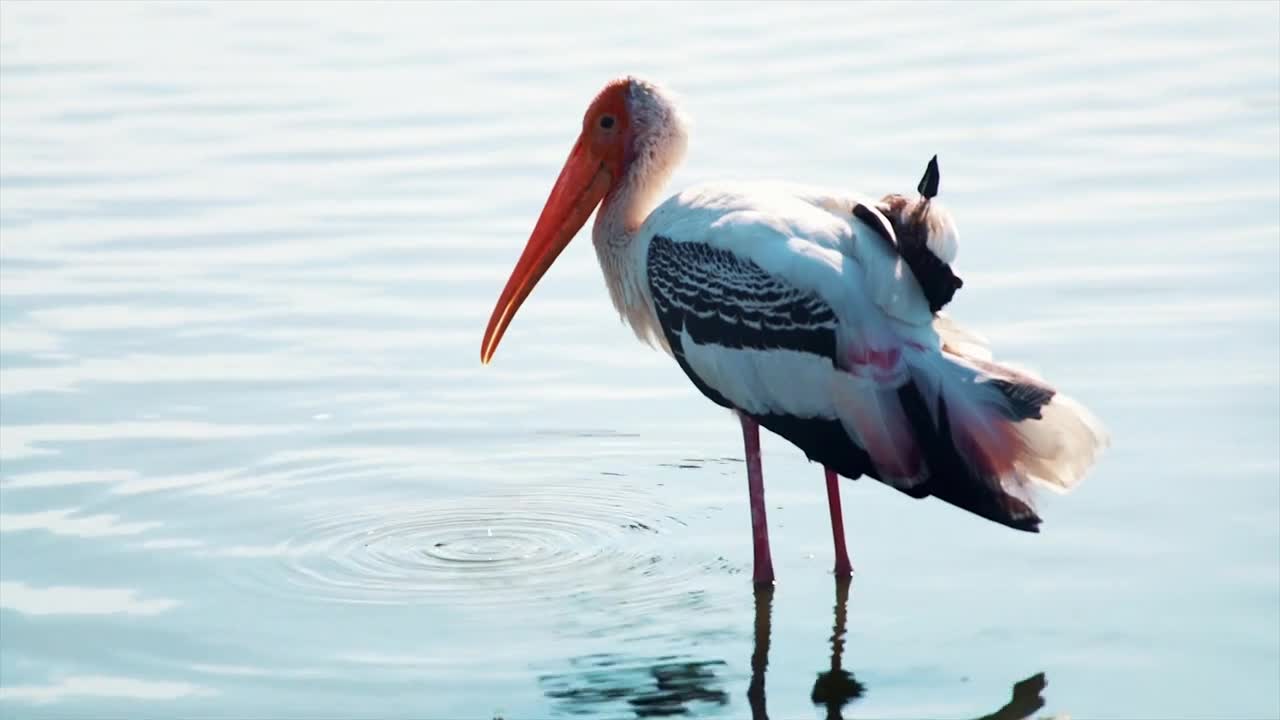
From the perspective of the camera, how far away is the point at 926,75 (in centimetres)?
1667

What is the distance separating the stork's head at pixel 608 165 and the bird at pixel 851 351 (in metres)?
0.51

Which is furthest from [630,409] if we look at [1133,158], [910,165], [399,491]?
[1133,158]

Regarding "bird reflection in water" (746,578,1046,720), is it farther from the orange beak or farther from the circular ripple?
the orange beak

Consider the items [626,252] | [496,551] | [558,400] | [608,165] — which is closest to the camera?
[496,551]

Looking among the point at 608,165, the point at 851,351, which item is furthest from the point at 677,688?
the point at 608,165

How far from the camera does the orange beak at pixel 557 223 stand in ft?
31.1

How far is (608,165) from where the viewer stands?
9.45 meters

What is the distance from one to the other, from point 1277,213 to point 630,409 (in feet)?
13.8

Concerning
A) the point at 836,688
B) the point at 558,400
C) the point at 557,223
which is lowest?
the point at 836,688

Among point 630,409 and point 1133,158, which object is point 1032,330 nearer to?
point 630,409

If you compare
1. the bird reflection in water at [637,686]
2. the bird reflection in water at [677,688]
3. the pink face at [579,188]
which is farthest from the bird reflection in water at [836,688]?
the pink face at [579,188]

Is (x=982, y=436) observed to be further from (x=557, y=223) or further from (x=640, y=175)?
(x=557, y=223)

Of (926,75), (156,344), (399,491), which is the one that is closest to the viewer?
(399,491)

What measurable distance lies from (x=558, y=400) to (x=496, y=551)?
1.96 m
